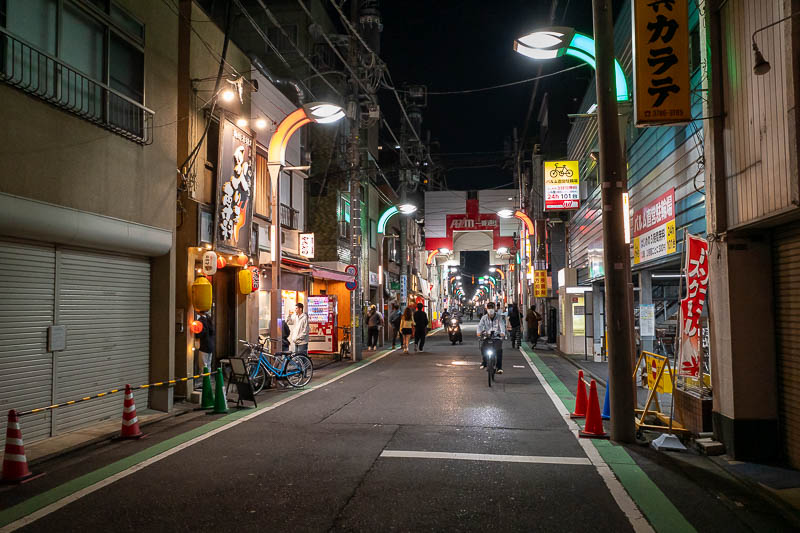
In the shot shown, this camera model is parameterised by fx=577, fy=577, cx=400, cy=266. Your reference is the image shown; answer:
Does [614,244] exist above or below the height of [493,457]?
above

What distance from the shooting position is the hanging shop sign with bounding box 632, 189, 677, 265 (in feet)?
35.8

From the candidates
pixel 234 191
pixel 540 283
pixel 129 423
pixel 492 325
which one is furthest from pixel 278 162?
pixel 540 283

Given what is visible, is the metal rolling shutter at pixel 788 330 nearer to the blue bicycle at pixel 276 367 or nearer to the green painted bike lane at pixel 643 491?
the green painted bike lane at pixel 643 491

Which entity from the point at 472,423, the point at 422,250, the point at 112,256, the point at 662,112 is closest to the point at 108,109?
the point at 112,256

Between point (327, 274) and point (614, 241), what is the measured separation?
51.6 ft

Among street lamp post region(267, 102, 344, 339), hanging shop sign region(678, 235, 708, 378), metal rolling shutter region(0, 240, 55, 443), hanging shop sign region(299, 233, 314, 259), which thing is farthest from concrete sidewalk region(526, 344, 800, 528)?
hanging shop sign region(299, 233, 314, 259)

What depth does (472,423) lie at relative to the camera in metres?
9.54

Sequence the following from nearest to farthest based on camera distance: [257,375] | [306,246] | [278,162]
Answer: [257,375]
[278,162]
[306,246]

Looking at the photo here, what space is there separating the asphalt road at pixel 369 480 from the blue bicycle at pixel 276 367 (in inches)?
100.0

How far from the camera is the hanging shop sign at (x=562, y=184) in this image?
2153 cm

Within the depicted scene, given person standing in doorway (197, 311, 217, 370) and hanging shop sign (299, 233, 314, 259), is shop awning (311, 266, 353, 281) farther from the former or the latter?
person standing in doorway (197, 311, 217, 370)

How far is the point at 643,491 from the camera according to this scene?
6055 millimetres

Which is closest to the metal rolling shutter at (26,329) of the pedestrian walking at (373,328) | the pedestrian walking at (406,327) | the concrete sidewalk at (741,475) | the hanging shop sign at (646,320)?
the concrete sidewalk at (741,475)

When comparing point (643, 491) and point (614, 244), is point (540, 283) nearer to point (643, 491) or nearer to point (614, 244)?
point (614, 244)
